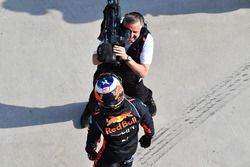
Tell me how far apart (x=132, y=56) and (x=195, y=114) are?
1540 mm

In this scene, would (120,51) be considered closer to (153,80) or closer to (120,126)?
(120,126)

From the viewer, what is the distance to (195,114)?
6320 mm

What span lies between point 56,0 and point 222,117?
2892 millimetres

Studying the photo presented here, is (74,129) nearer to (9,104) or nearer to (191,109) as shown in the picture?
(9,104)

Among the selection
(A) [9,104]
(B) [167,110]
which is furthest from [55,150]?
(B) [167,110]

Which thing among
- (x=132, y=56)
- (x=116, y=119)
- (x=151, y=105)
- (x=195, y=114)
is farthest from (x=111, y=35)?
(x=195, y=114)

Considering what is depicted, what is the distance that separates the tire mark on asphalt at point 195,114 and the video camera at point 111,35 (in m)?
1.46

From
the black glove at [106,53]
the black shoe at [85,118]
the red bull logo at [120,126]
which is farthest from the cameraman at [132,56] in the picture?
the black shoe at [85,118]

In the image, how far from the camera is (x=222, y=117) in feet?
20.6

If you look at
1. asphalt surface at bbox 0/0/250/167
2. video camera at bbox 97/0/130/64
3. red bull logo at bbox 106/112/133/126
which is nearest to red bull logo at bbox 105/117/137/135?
red bull logo at bbox 106/112/133/126

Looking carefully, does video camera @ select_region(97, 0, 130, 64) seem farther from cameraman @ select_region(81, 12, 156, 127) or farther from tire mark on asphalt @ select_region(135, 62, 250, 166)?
tire mark on asphalt @ select_region(135, 62, 250, 166)

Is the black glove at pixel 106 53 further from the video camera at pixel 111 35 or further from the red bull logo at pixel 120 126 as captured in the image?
the red bull logo at pixel 120 126

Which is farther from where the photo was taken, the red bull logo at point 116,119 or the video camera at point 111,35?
the video camera at point 111,35

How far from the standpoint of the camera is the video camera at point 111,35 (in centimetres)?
481
